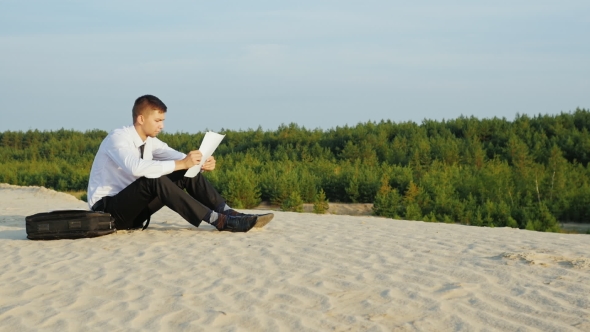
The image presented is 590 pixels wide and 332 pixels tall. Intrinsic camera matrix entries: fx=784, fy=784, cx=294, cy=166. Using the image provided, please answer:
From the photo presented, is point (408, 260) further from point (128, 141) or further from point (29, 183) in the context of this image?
point (29, 183)

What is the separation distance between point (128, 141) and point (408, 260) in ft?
10.3

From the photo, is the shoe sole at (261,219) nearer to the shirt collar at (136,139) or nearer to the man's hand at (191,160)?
the man's hand at (191,160)

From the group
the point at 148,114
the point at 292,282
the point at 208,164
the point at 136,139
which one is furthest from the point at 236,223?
the point at 292,282

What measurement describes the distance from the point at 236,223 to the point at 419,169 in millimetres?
13442

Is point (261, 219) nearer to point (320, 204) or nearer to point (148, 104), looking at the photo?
point (148, 104)

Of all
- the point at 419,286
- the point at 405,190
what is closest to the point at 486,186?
the point at 405,190

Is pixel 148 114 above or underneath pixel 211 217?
above

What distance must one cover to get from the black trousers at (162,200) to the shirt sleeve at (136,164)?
159 millimetres

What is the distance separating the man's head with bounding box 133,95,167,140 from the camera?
8.16 meters

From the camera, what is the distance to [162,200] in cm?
807

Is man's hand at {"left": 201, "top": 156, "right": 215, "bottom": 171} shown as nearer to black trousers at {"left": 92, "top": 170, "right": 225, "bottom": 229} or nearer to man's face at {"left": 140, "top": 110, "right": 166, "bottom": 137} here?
black trousers at {"left": 92, "top": 170, "right": 225, "bottom": 229}

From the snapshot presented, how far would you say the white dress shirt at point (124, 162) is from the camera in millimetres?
7867

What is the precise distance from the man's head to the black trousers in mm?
564

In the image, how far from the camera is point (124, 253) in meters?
7.89
